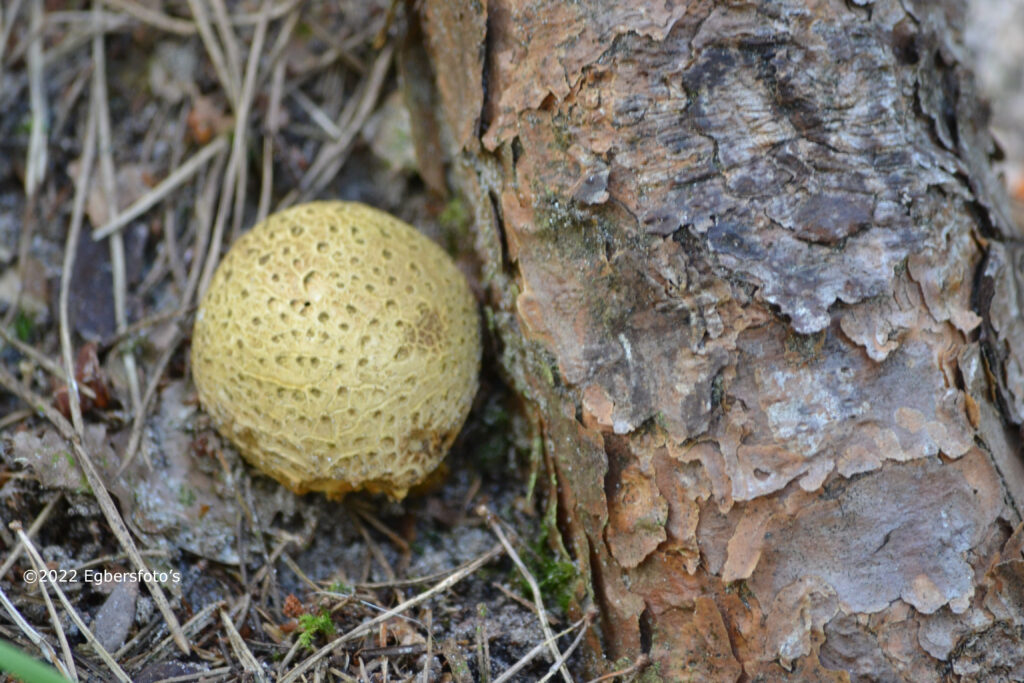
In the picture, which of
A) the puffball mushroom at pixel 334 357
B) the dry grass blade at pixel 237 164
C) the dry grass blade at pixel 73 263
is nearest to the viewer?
the puffball mushroom at pixel 334 357

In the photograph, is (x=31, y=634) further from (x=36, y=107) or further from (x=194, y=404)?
(x=36, y=107)

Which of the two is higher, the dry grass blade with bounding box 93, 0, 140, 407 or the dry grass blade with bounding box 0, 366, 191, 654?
the dry grass blade with bounding box 93, 0, 140, 407

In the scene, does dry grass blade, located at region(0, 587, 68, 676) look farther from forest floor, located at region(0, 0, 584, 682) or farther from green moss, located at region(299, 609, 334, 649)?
green moss, located at region(299, 609, 334, 649)

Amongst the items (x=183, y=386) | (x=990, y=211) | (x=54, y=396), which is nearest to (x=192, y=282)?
(x=183, y=386)

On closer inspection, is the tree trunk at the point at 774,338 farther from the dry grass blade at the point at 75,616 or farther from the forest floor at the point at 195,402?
the dry grass blade at the point at 75,616

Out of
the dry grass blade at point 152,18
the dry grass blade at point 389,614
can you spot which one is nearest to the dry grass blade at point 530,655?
the dry grass blade at point 389,614

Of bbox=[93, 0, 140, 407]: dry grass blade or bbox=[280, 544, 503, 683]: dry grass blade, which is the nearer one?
bbox=[280, 544, 503, 683]: dry grass blade

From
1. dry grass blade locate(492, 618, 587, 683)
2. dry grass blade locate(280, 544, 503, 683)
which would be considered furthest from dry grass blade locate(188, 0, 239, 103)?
dry grass blade locate(492, 618, 587, 683)
